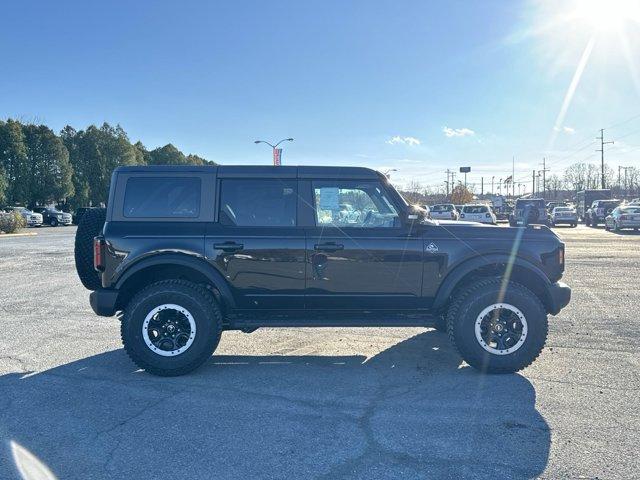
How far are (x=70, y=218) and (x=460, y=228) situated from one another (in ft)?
139

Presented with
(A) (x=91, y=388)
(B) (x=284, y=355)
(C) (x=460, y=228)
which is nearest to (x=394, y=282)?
(C) (x=460, y=228)

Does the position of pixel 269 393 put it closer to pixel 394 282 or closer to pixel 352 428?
pixel 352 428

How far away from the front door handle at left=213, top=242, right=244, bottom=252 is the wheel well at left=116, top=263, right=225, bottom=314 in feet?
1.13

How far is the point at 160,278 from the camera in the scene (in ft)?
16.4

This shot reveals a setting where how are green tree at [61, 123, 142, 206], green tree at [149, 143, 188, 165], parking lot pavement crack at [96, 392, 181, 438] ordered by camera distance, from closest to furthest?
parking lot pavement crack at [96, 392, 181, 438]
green tree at [61, 123, 142, 206]
green tree at [149, 143, 188, 165]

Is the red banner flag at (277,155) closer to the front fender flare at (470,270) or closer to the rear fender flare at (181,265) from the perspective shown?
the rear fender flare at (181,265)

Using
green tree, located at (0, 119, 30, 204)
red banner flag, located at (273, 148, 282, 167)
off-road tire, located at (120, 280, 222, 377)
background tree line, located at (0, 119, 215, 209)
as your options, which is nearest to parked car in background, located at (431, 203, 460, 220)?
red banner flag, located at (273, 148, 282, 167)

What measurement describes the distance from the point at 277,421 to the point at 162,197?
8.28ft

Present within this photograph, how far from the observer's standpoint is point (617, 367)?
484 centimetres

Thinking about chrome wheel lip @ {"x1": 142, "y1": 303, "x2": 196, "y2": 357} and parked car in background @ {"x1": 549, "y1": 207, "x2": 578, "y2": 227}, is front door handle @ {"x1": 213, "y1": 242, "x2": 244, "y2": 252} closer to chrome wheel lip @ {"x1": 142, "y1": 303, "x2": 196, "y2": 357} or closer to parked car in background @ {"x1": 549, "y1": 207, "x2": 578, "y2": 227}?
chrome wheel lip @ {"x1": 142, "y1": 303, "x2": 196, "y2": 357}

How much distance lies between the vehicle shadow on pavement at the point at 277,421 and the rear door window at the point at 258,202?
151 centimetres

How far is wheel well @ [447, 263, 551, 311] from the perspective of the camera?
16.1 ft

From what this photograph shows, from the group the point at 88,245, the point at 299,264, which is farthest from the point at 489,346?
the point at 88,245

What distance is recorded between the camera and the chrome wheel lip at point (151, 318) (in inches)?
184
